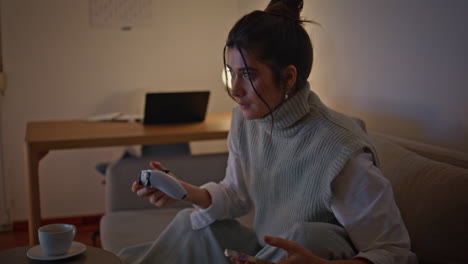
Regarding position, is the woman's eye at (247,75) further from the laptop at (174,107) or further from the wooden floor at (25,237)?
the wooden floor at (25,237)

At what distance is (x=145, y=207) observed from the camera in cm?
218

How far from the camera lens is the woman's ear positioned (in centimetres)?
122

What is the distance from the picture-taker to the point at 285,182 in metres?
1.30

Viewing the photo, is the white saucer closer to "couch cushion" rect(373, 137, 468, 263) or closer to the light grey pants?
the light grey pants

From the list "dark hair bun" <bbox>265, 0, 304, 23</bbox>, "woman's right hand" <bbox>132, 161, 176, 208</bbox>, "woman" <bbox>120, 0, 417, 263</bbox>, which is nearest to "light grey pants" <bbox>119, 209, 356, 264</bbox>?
"woman" <bbox>120, 0, 417, 263</bbox>

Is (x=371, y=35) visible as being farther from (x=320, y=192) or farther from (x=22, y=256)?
Result: (x=22, y=256)

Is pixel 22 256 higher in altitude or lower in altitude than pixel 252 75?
lower

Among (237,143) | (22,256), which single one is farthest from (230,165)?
(22,256)

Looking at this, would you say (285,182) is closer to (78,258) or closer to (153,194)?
Result: (153,194)

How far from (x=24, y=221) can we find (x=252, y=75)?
91.6 inches

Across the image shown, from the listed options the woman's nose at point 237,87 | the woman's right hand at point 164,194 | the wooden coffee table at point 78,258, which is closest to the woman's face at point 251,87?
the woman's nose at point 237,87

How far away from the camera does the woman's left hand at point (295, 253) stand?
0.98 m

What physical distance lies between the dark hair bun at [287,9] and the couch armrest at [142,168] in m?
1.01

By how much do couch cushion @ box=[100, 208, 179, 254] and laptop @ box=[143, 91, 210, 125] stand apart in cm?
43
